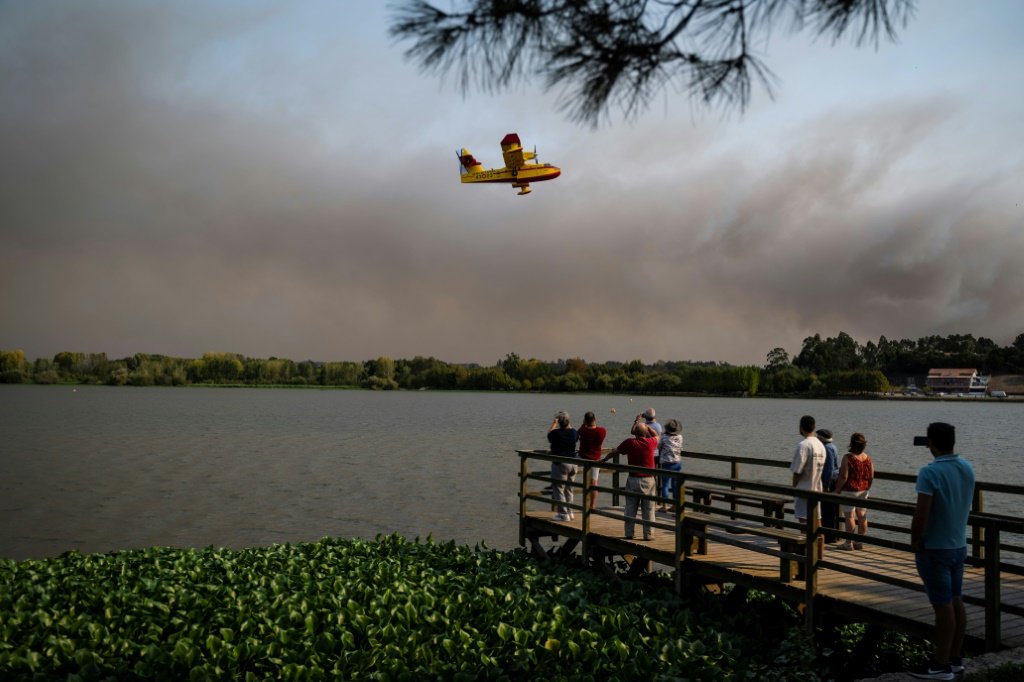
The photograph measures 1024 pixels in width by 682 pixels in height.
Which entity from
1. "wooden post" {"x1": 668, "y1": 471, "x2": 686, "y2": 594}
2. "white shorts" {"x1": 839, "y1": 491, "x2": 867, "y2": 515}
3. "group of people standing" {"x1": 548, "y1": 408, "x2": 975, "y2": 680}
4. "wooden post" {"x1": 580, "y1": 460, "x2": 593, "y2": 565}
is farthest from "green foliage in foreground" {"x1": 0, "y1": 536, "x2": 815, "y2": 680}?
"white shorts" {"x1": 839, "y1": 491, "x2": 867, "y2": 515}

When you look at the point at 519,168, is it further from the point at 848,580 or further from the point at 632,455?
the point at 848,580

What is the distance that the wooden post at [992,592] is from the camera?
711cm

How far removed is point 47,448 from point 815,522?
4655cm

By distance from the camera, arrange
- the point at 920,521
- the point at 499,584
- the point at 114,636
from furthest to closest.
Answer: the point at 499,584 < the point at 114,636 < the point at 920,521

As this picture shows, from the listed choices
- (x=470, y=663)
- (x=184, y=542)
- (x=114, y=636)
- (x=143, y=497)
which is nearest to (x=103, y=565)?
(x=114, y=636)

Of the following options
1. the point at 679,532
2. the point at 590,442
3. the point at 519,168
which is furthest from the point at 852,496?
the point at 519,168

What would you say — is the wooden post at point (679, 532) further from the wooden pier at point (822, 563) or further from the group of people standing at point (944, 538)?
the group of people standing at point (944, 538)

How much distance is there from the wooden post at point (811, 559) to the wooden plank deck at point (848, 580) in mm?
78

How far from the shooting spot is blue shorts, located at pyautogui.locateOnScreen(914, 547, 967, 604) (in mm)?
6758

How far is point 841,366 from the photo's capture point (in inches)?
6718

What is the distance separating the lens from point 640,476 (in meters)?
11.3

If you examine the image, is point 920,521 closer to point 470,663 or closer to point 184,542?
point 470,663

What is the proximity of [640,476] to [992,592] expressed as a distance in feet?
15.5

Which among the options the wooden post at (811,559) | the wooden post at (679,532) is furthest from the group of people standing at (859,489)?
the wooden post at (679,532)
